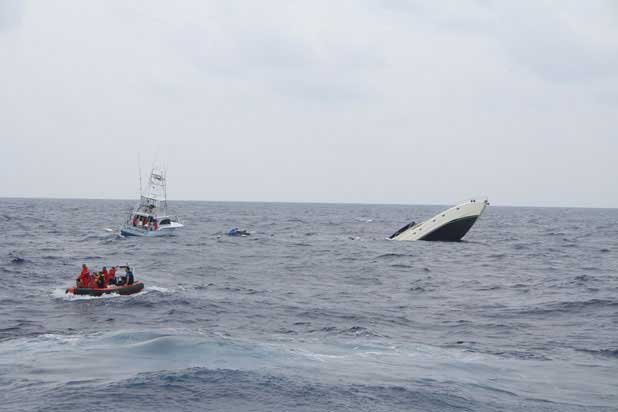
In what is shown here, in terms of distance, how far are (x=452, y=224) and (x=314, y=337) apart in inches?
1948

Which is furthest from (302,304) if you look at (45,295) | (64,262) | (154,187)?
(154,187)

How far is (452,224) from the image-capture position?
74.6 metres

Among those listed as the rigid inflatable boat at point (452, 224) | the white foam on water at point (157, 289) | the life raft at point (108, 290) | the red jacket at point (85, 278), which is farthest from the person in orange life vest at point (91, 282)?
the rigid inflatable boat at point (452, 224)

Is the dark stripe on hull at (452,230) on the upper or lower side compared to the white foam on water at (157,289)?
upper

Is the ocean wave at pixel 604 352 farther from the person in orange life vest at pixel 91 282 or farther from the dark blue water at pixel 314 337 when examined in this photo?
the person in orange life vest at pixel 91 282

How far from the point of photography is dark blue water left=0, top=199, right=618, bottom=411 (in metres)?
19.4

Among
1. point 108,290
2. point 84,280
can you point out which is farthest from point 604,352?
point 84,280

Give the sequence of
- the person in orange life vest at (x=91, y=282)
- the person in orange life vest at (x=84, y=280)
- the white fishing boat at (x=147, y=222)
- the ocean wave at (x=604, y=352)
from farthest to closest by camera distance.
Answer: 1. the white fishing boat at (x=147, y=222)
2. the person in orange life vest at (x=91, y=282)
3. the person in orange life vest at (x=84, y=280)
4. the ocean wave at (x=604, y=352)

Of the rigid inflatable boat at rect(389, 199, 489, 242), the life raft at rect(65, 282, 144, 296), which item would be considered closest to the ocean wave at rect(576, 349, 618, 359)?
the life raft at rect(65, 282, 144, 296)

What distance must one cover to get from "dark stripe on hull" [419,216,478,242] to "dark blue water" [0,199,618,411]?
17729 millimetres

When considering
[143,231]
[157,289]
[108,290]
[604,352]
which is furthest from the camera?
[143,231]

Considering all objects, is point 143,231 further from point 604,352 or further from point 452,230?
point 604,352

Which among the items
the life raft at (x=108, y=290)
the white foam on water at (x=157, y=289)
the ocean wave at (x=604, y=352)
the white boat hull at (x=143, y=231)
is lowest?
the ocean wave at (x=604, y=352)

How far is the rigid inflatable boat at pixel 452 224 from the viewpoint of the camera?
242 ft
